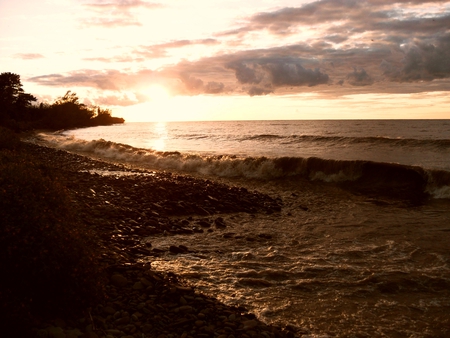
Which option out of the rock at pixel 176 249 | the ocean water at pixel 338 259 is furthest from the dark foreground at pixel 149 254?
the ocean water at pixel 338 259

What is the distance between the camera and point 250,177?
72.3 ft

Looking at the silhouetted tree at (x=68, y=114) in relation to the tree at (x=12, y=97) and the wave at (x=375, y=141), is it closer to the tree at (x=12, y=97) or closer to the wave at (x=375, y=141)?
the tree at (x=12, y=97)

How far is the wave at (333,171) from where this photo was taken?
1777cm

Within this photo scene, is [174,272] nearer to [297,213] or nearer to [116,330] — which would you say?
[116,330]

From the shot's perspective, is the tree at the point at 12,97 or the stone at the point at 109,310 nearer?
the stone at the point at 109,310

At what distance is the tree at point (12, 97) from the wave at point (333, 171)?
3904 cm

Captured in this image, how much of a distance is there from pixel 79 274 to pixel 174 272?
265cm

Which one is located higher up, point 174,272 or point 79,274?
point 79,274

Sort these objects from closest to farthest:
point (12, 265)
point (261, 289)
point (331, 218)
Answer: point (12, 265), point (261, 289), point (331, 218)

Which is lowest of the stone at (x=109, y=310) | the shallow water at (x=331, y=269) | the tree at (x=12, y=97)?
the shallow water at (x=331, y=269)

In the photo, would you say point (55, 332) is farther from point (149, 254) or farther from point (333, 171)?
point (333, 171)

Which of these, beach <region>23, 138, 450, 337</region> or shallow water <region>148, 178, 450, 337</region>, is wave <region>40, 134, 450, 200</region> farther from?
shallow water <region>148, 178, 450, 337</region>

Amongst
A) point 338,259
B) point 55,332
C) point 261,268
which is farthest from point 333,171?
point 55,332

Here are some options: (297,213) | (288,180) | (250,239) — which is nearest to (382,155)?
(288,180)
